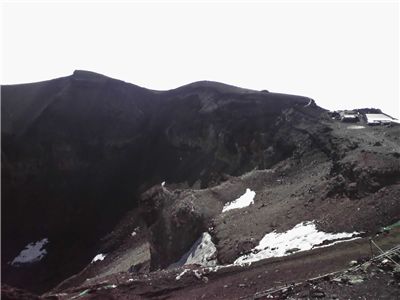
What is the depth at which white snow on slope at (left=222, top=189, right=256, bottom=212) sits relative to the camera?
31688 millimetres

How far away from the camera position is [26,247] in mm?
54781

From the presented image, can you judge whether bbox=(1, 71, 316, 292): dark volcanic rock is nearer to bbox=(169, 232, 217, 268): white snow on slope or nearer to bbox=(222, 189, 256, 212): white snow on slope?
bbox=(222, 189, 256, 212): white snow on slope

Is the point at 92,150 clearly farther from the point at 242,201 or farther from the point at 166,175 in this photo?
the point at 242,201

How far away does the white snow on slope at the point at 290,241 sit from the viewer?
19.3 m

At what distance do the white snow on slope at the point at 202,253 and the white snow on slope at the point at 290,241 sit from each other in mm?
2849

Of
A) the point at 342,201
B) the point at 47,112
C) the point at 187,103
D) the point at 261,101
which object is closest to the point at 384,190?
the point at 342,201

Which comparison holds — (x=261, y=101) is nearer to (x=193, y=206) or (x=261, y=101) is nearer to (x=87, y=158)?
(x=193, y=206)

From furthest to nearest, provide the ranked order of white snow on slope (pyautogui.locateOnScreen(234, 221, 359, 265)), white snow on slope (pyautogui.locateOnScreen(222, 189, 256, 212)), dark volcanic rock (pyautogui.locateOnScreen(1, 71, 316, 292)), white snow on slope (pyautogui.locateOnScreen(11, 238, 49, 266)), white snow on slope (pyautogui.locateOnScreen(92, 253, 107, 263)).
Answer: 1. white snow on slope (pyautogui.locateOnScreen(11, 238, 49, 266))
2. dark volcanic rock (pyautogui.locateOnScreen(1, 71, 316, 292))
3. white snow on slope (pyautogui.locateOnScreen(92, 253, 107, 263))
4. white snow on slope (pyautogui.locateOnScreen(222, 189, 256, 212))
5. white snow on slope (pyautogui.locateOnScreen(234, 221, 359, 265))

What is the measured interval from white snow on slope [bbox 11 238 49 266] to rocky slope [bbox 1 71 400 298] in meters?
0.65

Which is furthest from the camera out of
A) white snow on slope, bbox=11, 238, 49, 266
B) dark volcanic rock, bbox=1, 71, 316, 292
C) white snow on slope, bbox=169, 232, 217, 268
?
white snow on slope, bbox=11, 238, 49, 266

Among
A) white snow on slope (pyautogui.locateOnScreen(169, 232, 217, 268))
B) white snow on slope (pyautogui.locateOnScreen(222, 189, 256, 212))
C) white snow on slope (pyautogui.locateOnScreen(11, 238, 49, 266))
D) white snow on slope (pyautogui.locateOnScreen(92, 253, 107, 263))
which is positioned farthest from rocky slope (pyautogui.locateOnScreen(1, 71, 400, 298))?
white snow on slope (pyautogui.locateOnScreen(92, 253, 107, 263))

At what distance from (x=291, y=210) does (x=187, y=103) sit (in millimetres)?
33768

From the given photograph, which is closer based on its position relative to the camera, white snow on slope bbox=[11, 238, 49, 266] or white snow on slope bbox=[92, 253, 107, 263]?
white snow on slope bbox=[92, 253, 107, 263]

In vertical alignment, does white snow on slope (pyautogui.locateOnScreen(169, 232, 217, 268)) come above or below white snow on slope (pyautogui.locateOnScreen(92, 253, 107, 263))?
above
